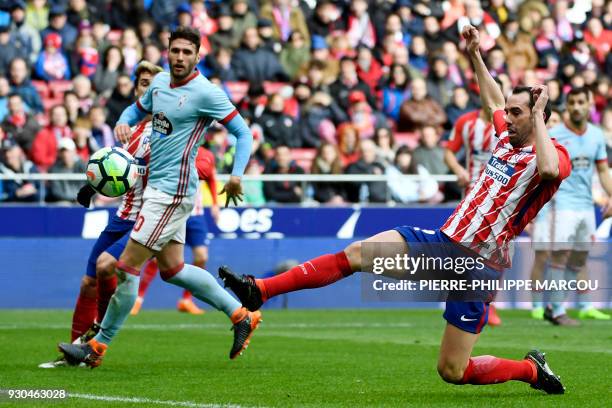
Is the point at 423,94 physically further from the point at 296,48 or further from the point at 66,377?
the point at 66,377

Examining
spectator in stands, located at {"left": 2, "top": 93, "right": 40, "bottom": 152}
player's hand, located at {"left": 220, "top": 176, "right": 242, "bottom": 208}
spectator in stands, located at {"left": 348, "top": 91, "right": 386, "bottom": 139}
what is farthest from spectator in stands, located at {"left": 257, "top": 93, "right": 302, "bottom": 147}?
player's hand, located at {"left": 220, "top": 176, "right": 242, "bottom": 208}

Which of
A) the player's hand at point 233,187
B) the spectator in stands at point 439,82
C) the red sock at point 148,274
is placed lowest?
the red sock at point 148,274

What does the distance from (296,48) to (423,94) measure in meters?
2.35

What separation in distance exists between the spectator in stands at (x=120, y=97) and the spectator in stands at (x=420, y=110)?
4.86 metres

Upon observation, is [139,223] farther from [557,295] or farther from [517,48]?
[517,48]

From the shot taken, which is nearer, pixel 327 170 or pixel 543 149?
pixel 543 149

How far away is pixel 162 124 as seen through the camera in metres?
9.73

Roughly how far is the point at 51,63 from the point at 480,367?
14.4m

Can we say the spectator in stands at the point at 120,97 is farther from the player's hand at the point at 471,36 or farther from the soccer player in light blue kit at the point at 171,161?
the player's hand at the point at 471,36

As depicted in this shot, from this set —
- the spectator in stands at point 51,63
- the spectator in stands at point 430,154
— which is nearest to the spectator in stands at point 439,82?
the spectator in stands at point 430,154

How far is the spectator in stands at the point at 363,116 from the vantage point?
21.8 metres

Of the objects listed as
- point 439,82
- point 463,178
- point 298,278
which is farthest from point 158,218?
point 439,82

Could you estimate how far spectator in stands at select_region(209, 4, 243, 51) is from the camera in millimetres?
22828

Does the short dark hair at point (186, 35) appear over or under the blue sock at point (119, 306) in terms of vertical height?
over
